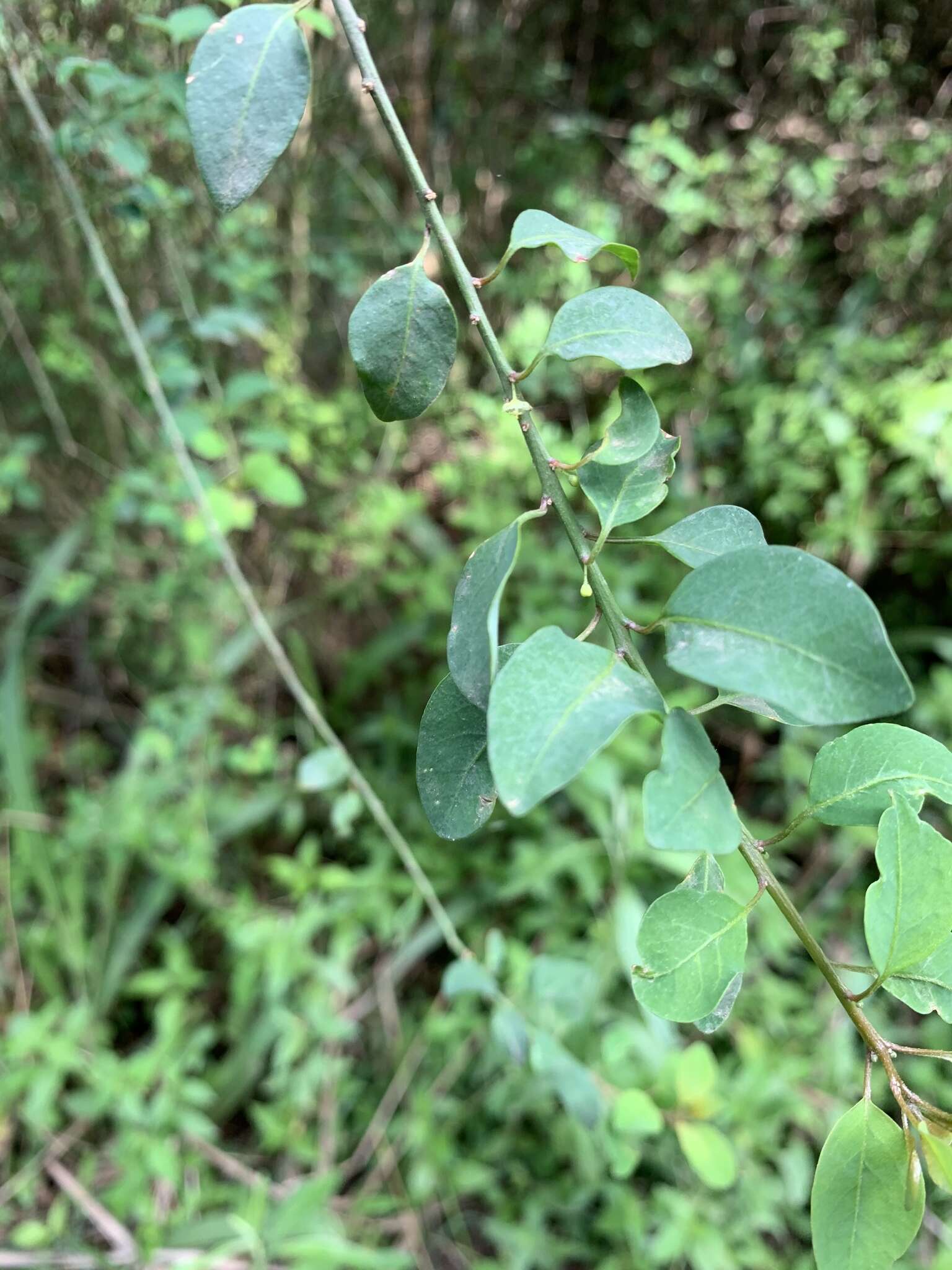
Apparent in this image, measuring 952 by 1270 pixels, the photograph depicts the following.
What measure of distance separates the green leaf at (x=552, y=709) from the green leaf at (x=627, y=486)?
77 millimetres

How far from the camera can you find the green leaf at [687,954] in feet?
0.79

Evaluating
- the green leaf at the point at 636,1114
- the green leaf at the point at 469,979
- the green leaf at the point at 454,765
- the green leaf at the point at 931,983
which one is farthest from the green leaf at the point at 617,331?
the green leaf at the point at 636,1114

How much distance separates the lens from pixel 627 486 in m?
0.29

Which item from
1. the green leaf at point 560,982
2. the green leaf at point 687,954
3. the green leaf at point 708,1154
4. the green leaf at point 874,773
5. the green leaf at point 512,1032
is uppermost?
the green leaf at point 874,773

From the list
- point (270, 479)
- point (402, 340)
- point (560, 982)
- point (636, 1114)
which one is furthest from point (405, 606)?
point (402, 340)

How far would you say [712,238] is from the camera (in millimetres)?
1626

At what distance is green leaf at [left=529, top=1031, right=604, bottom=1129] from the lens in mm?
627

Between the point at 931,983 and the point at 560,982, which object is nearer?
the point at 931,983

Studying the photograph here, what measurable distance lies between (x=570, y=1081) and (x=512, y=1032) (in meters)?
0.06

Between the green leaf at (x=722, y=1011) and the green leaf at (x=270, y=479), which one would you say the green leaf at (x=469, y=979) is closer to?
the green leaf at (x=722, y=1011)

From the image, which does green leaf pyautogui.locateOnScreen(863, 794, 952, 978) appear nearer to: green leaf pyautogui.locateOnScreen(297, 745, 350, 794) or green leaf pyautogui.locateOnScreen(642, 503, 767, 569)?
green leaf pyautogui.locateOnScreen(642, 503, 767, 569)

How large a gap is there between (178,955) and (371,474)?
87cm

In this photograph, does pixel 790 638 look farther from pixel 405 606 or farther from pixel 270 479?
pixel 405 606

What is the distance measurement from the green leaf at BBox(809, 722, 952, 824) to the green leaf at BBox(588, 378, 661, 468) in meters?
0.12
